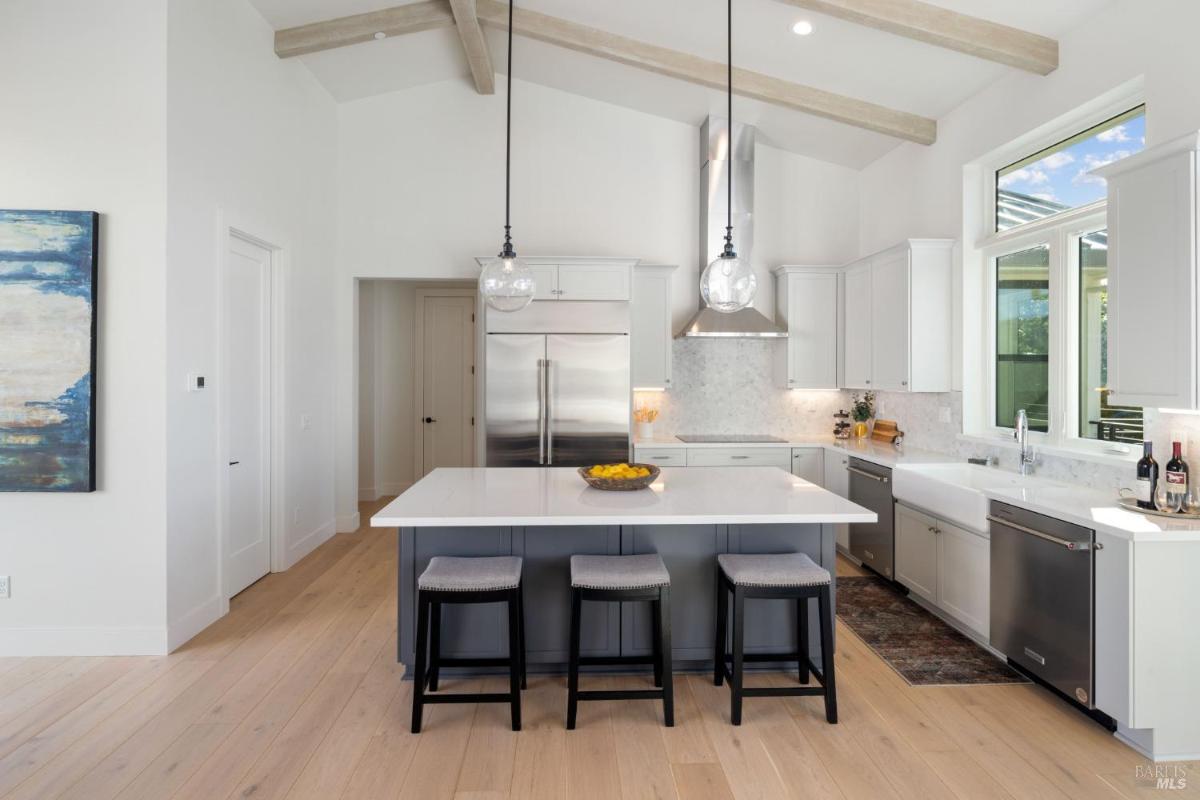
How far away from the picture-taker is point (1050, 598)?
2.67 m

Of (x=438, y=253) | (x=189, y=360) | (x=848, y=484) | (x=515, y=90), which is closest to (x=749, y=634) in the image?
(x=848, y=484)

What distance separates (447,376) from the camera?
23.7ft

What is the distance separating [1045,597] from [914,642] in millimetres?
847

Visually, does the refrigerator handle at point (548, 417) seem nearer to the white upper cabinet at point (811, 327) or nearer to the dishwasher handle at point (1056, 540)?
the white upper cabinet at point (811, 327)

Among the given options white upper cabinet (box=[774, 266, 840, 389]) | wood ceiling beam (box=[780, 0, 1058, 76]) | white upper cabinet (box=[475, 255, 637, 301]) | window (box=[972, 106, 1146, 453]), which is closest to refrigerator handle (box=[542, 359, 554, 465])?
white upper cabinet (box=[475, 255, 637, 301])

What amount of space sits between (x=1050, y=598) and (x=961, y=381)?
1893mm

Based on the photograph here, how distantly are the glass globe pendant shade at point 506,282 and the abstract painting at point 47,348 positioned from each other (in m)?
1.94

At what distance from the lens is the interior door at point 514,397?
16.1ft

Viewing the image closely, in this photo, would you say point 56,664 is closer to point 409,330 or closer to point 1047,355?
point 409,330

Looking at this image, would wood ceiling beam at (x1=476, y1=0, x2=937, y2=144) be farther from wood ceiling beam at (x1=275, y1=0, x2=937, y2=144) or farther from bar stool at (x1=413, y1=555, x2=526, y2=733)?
bar stool at (x1=413, y1=555, x2=526, y2=733)

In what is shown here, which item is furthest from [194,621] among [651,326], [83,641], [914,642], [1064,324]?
[1064,324]

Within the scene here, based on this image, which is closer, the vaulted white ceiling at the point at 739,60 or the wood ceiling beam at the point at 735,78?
the vaulted white ceiling at the point at 739,60

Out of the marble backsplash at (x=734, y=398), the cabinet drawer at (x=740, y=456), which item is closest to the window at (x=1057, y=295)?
the cabinet drawer at (x=740, y=456)

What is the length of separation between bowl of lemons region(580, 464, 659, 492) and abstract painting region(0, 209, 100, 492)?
2443 mm
